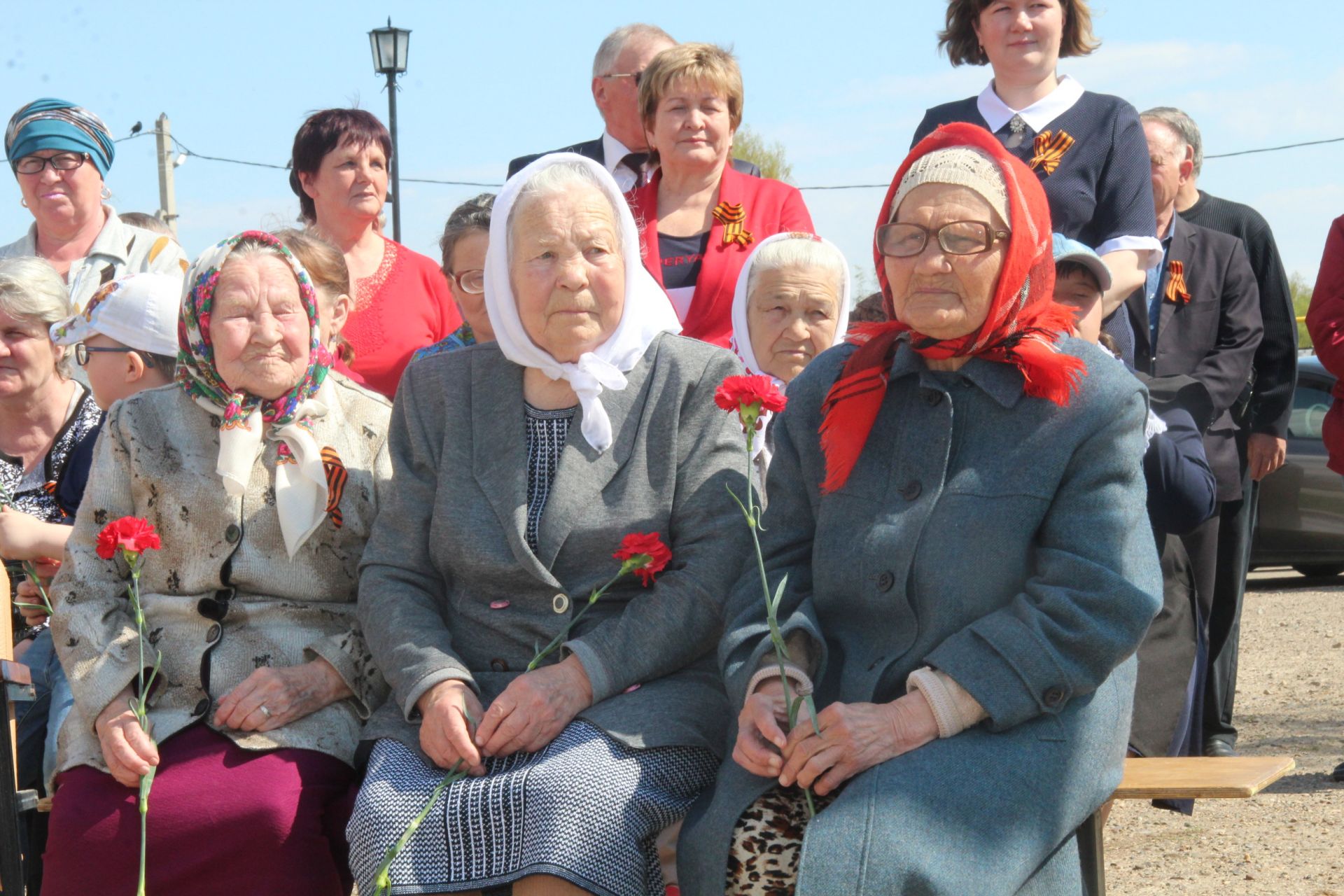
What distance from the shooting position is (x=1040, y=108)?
415 centimetres

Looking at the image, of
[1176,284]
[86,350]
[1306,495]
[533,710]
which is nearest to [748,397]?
[533,710]

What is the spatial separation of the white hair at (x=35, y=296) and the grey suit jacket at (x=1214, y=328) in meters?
3.65

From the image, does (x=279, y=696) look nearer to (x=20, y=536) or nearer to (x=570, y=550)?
(x=570, y=550)

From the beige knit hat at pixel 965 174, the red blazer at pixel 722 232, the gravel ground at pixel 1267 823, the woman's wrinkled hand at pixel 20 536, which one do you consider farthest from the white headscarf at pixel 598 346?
the gravel ground at pixel 1267 823

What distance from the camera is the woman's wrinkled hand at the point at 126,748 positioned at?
320cm

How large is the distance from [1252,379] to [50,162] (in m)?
4.99

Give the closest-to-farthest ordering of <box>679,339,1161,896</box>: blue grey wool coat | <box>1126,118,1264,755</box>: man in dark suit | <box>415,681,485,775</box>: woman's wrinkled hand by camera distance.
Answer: <box>679,339,1161,896</box>: blue grey wool coat → <box>415,681,485,775</box>: woman's wrinkled hand → <box>1126,118,1264,755</box>: man in dark suit

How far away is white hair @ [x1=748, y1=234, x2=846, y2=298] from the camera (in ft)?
13.6

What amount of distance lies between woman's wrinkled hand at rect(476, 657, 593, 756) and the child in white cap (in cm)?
172

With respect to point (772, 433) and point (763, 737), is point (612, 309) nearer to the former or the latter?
point (772, 433)

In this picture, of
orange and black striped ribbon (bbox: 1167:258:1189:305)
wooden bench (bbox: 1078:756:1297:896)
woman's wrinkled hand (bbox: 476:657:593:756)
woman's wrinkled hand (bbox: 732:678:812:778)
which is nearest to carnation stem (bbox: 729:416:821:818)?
woman's wrinkled hand (bbox: 732:678:812:778)

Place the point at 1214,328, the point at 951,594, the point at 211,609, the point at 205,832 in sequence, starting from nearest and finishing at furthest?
the point at 951,594
the point at 205,832
the point at 211,609
the point at 1214,328

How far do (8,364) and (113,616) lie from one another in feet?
4.22

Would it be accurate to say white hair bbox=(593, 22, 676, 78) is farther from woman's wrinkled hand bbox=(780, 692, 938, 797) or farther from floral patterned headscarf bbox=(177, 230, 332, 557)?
woman's wrinkled hand bbox=(780, 692, 938, 797)
